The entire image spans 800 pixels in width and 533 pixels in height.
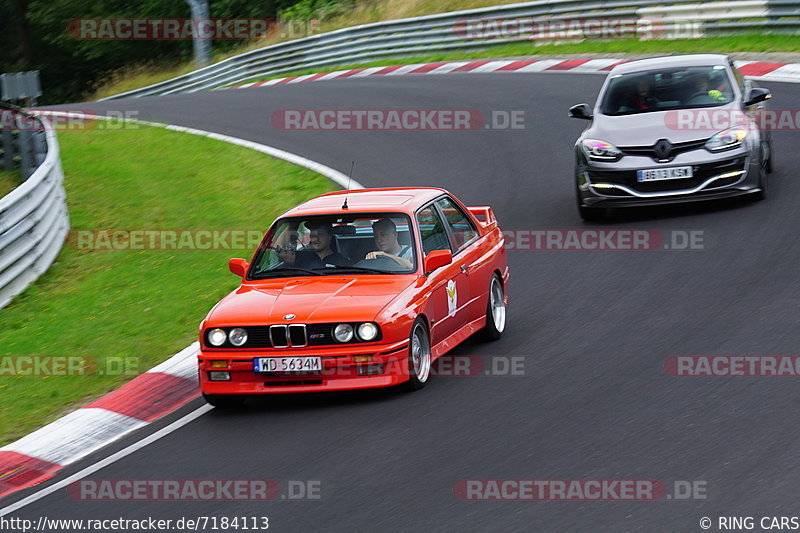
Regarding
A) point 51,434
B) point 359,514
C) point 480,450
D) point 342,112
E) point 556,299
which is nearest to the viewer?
point 359,514

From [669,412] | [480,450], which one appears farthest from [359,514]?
[669,412]

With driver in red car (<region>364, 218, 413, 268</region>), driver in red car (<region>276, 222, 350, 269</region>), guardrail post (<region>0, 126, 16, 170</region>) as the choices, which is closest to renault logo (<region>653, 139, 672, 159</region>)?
driver in red car (<region>364, 218, 413, 268</region>)

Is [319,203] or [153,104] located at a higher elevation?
[319,203]

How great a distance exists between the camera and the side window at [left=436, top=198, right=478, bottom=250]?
33.2 ft

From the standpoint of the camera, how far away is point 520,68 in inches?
1031

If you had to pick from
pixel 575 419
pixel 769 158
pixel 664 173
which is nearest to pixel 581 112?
pixel 664 173

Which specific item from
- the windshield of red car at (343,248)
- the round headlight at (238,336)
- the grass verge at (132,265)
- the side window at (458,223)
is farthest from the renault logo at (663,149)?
the round headlight at (238,336)

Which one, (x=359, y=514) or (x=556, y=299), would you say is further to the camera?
(x=556, y=299)

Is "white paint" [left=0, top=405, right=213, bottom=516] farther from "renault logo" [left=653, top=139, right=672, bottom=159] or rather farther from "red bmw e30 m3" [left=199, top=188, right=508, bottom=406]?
"renault logo" [left=653, top=139, right=672, bottom=159]

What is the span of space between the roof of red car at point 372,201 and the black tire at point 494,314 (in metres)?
0.92

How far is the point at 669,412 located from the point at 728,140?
6476 mm

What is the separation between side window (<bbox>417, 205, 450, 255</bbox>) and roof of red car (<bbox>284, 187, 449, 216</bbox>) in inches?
3.5

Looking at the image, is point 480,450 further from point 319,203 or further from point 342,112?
point 342,112

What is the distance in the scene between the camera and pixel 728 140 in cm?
1341
